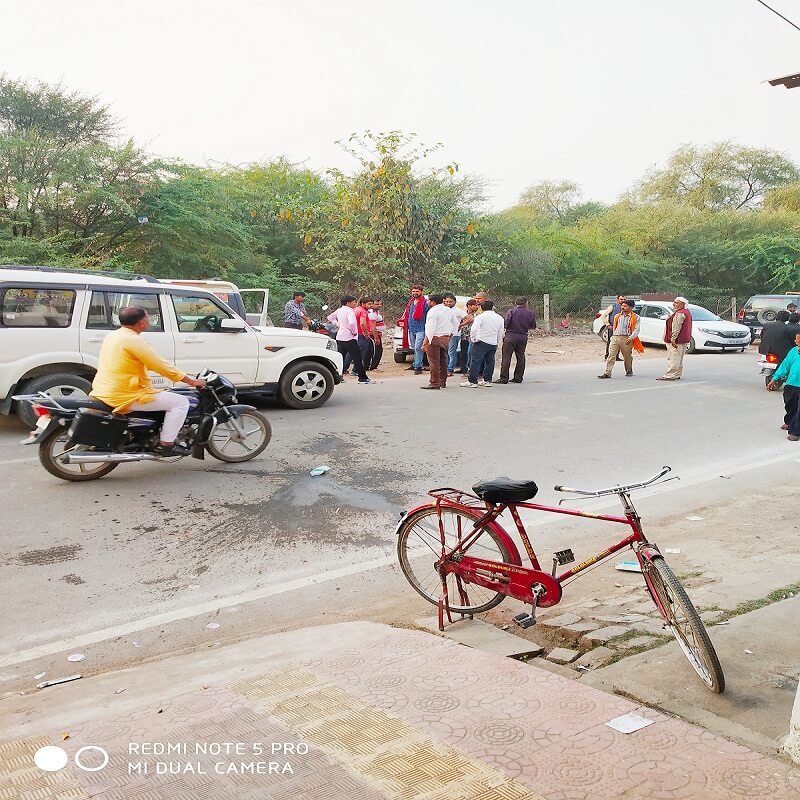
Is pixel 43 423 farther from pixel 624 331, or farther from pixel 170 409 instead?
pixel 624 331

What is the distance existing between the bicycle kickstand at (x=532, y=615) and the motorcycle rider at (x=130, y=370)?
410cm

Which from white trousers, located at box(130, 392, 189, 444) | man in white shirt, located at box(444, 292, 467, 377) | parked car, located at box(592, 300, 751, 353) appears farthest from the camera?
parked car, located at box(592, 300, 751, 353)

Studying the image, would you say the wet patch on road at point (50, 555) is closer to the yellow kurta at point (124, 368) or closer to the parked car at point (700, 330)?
the yellow kurta at point (124, 368)

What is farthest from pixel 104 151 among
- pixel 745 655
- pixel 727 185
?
pixel 727 185

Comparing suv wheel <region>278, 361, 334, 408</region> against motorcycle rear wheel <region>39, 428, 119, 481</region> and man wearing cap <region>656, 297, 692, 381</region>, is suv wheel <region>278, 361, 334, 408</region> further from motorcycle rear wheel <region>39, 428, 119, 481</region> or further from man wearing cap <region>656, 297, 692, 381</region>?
man wearing cap <region>656, 297, 692, 381</region>

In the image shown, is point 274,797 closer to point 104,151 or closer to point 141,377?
point 141,377

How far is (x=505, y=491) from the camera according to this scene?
13.6 ft

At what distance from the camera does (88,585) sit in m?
5.04

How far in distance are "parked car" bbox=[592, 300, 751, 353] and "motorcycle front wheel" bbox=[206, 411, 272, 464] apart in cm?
1543

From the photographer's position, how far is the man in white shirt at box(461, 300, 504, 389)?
14.1 metres

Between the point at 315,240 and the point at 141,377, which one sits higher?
the point at 315,240

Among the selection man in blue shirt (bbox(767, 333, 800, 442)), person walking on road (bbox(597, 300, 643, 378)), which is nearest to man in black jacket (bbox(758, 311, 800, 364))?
person walking on road (bbox(597, 300, 643, 378))

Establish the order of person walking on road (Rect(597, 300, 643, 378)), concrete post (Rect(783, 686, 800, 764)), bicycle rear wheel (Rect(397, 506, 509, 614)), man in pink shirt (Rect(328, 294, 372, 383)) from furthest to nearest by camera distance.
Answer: person walking on road (Rect(597, 300, 643, 378)) < man in pink shirt (Rect(328, 294, 372, 383)) < bicycle rear wheel (Rect(397, 506, 509, 614)) < concrete post (Rect(783, 686, 800, 764))

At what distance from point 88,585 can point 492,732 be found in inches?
125
